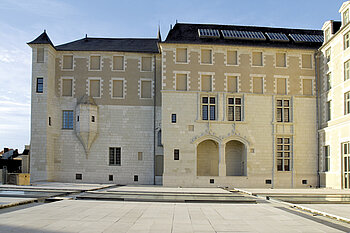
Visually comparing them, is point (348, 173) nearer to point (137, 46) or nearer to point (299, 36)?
point (299, 36)

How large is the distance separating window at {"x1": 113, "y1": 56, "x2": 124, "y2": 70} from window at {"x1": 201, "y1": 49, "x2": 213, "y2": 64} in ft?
22.6

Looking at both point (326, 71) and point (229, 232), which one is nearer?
point (229, 232)

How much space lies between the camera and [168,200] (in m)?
16.1

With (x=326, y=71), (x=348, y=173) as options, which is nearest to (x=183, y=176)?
(x=348, y=173)

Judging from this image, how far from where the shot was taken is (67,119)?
106 feet

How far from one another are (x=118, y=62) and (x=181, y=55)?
18.6 ft

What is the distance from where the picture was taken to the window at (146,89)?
3278 centimetres

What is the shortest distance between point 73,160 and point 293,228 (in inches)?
986

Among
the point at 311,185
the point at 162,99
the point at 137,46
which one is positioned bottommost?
the point at 311,185

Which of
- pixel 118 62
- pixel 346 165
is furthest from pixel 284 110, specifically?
pixel 118 62

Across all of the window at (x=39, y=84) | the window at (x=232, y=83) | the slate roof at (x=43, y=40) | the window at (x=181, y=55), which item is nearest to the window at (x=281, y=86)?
the window at (x=232, y=83)

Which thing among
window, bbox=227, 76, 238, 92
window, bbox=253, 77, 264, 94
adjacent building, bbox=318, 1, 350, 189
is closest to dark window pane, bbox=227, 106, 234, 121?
window, bbox=227, 76, 238, 92

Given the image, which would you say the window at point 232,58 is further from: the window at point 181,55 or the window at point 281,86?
the window at point 281,86

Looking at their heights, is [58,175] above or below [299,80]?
below
